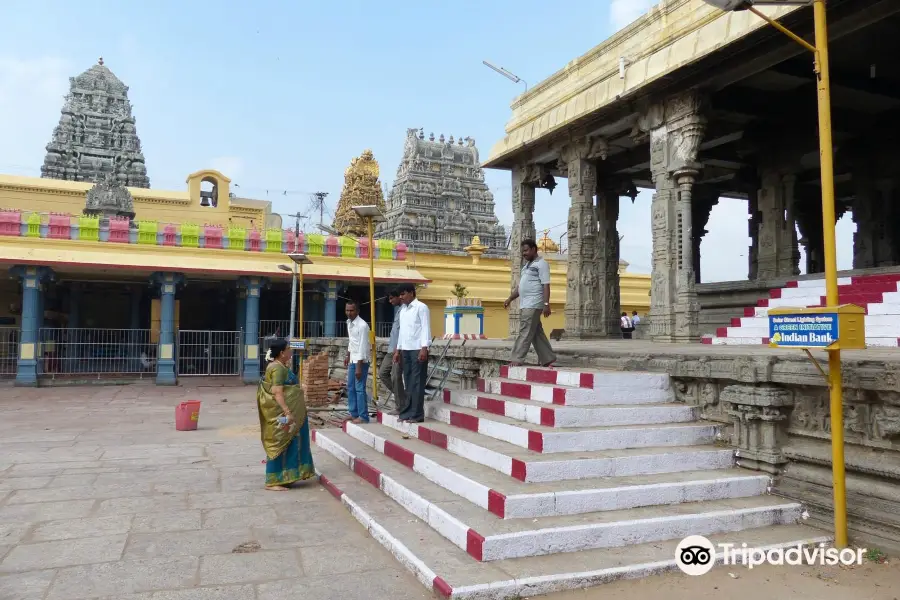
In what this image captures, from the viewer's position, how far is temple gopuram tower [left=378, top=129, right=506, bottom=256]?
34.7 metres

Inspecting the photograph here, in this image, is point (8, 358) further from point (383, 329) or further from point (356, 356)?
point (356, 356)

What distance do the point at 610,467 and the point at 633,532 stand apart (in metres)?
0.61

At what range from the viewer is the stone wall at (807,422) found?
3.72m

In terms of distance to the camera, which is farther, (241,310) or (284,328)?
(284,328)

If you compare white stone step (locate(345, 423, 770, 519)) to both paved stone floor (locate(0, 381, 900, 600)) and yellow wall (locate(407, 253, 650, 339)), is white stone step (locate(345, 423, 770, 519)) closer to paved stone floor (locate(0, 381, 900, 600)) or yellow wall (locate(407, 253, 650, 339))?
paved stone floor (locate(0, 381, 900, 600))

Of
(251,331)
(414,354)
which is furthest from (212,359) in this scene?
(414,354)

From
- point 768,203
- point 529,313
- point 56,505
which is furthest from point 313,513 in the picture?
point 768,203

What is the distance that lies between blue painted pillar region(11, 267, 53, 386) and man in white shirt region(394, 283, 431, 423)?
13.5 metres

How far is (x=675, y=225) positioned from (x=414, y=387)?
183 inches

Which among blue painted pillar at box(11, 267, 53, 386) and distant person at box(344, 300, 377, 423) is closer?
distant person at box(344, 300, 377, 423)

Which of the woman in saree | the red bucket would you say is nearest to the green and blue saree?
the woman in saree

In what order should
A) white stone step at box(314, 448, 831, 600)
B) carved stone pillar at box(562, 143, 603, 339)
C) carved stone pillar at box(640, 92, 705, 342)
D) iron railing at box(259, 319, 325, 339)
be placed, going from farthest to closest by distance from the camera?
iron railing at box(259, 319, 325, 339)
carved stone pillar at box(562, 143, 603, 339)
carved stone pillar at box(640, 92, 705, 342)
white stone step at box(314, 448, 831, 600)

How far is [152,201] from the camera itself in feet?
78.3

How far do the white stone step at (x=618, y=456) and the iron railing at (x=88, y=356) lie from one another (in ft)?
48.1
